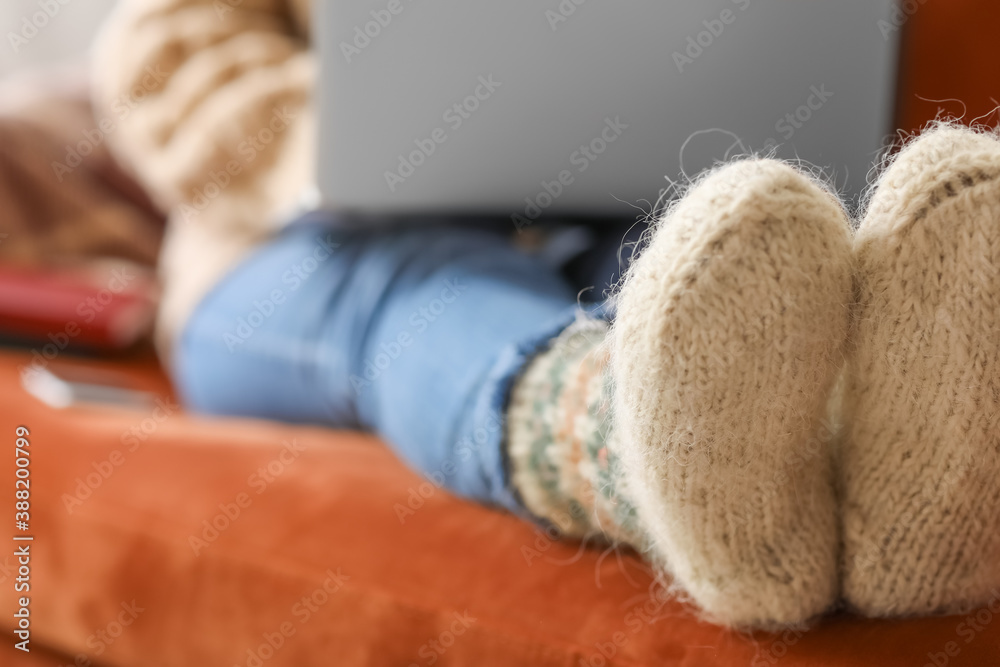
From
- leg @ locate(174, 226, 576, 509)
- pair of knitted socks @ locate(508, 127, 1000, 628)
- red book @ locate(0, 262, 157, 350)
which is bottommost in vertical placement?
red book @ locate(0, 262, 157, 350)

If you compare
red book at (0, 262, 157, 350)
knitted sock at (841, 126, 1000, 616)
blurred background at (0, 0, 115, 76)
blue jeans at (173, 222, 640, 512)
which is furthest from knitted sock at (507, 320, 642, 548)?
blurred background at (0, 0, 115, 76)

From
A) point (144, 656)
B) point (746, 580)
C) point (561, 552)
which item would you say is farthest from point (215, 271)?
point (746, 580)

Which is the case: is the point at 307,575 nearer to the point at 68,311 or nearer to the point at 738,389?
the point at 738,389

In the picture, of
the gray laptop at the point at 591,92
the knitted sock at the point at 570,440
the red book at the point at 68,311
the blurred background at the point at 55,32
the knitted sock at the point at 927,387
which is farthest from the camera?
the blurred background at the point at 55,32

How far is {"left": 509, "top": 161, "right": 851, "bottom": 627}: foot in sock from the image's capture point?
0.34m

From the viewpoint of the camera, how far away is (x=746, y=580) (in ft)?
1.29

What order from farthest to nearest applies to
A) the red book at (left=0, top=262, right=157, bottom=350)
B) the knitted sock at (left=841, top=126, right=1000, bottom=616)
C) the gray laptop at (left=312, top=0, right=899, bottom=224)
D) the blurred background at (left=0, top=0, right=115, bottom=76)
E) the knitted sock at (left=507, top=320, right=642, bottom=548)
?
the blurred background at (left=0, top=0, right=115, bottom=76) < the red book at (left=0, top=262, right=157, bottom=350) < the gray laptop at (left=312, top=0, right=899, bottom=224) < the knitted sock at (left=507, top=320, right=642, bottom=548) < the knitted sock at (left=841, top=126, right=1000, bottom=616)

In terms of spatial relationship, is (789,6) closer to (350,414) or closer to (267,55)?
(350,414)

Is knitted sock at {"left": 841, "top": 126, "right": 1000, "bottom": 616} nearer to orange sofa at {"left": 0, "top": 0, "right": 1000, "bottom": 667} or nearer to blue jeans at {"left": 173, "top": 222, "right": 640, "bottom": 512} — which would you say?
orange sofa at {"left": 0, "top": 0, "right": 1000, "bottom": 667}

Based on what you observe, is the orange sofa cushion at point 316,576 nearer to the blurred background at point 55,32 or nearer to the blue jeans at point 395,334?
the blue jeans at point 395,334

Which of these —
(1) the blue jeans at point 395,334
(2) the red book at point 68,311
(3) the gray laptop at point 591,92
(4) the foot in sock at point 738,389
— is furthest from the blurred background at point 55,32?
(4) the foot in sock at point 738,389

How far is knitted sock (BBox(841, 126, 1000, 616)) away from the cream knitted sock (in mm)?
16

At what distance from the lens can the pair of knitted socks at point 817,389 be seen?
0.34 meters

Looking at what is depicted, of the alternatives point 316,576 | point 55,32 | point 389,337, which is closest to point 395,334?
point 389,337
